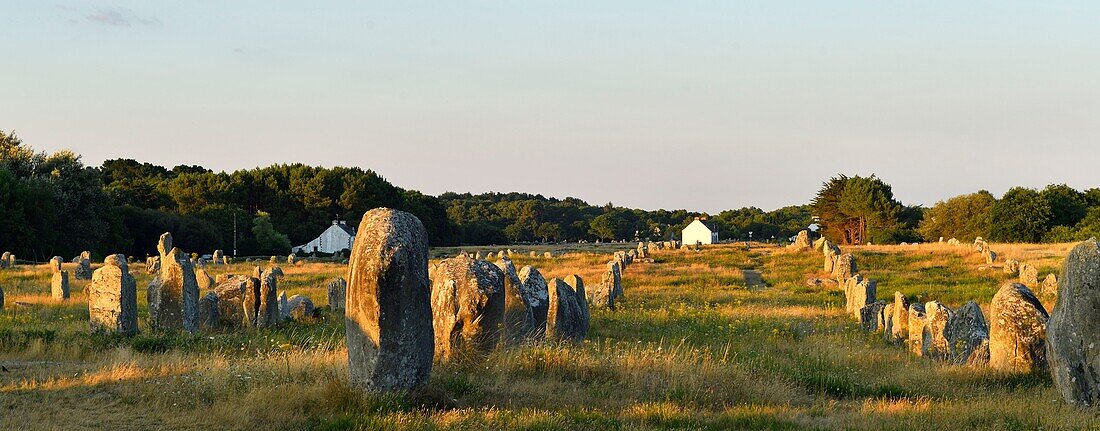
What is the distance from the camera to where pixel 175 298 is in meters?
18.5

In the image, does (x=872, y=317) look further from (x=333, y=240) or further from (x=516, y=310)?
(x=333, y=240)

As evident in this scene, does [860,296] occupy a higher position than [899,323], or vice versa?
[860,296]

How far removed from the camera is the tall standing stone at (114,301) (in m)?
17.2

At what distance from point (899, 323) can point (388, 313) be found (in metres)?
13.3

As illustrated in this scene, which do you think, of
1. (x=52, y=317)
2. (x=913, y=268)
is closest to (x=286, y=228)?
(x=913, y=268)

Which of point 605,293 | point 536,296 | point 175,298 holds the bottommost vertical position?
point 605,293

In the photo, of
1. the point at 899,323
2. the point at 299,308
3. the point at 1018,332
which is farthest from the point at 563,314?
the point at 1018,332

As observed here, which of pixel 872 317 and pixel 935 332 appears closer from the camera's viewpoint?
pixel 935 332

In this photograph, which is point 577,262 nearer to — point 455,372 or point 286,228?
point 455,372

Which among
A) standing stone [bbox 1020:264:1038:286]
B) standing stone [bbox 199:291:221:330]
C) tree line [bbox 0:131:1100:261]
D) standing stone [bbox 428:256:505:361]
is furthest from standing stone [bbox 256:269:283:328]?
tree line [bbox 0:131:1100:261]

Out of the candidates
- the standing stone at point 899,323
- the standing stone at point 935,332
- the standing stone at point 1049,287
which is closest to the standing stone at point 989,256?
the standing stone at point 1049,287

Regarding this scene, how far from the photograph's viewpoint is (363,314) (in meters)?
10.4

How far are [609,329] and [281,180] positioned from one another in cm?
9019

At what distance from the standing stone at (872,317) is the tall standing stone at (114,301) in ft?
50.1
